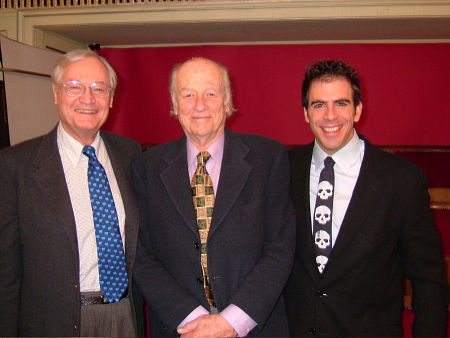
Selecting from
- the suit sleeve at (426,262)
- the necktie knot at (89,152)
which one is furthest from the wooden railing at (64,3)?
the suit sleeve at (426,262)

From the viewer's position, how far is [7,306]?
144 centimetres

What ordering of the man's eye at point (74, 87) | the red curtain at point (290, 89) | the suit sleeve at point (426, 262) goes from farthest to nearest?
the red curtain at point (290, 89) < the man's eye at point (74, 87) < the suit sleeve at point (426, 262)

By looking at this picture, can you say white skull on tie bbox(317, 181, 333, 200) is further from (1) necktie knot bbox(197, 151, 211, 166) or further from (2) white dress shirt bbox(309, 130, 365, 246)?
(1) necktie knot bbox(197, 151, 211, 166)

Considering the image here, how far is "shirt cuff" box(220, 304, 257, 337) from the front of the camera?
142cm

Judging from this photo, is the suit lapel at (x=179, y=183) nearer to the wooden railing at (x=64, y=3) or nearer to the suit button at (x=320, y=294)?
the suit button at (x=320, y=294)

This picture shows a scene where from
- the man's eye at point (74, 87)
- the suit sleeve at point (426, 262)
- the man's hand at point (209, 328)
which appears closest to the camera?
the man's hand at point (209, 328)

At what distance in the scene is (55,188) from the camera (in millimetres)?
1492

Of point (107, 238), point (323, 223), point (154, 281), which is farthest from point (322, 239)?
point (107, 238)

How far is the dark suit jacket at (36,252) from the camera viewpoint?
4.74ft

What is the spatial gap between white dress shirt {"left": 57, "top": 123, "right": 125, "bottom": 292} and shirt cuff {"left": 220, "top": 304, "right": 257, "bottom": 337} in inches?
20.5

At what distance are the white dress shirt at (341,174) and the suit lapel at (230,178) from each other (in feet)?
1.11

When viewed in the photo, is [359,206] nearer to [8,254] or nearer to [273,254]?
[273,254]

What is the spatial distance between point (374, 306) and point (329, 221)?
38 centimetres

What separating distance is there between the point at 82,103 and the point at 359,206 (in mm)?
1166
